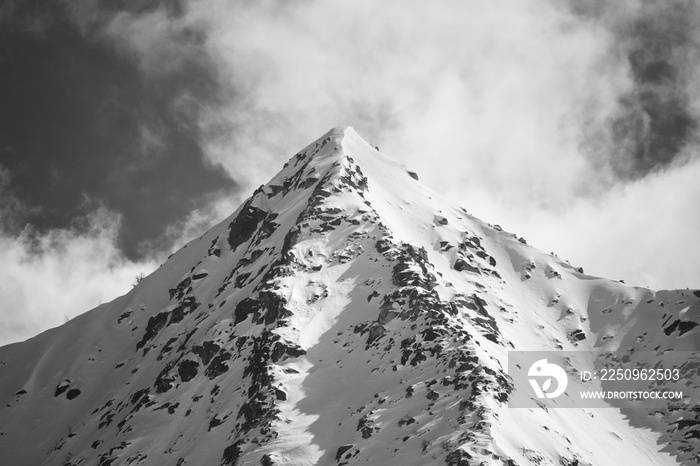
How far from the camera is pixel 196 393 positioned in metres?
90.8

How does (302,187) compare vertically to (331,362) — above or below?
above

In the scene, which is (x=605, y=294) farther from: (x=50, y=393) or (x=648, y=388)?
(x=50, y=393)

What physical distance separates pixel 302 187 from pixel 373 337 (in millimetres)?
56051

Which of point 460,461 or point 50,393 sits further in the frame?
point 50,393

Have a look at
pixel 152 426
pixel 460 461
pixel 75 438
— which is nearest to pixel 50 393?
pixel 75 438

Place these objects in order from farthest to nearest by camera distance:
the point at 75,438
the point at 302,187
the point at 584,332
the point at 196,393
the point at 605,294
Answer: the point at 302,187 < the point at 605,294 < the point at 584,332 < the point at 75,438 < the point at 196,393

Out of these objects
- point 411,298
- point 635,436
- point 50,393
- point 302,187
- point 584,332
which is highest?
point 302,187

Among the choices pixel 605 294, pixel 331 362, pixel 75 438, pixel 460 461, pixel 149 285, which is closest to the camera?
pixel 460 461

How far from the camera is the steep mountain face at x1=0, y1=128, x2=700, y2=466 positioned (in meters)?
→ 70.1

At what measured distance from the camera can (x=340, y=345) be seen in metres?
86.6

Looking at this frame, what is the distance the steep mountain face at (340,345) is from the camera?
7012cm

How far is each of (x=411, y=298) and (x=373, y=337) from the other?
7.71 meters

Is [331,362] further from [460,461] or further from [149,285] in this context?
[149,285]

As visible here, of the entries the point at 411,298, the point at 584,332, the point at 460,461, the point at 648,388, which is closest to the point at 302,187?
the point at 411,298
